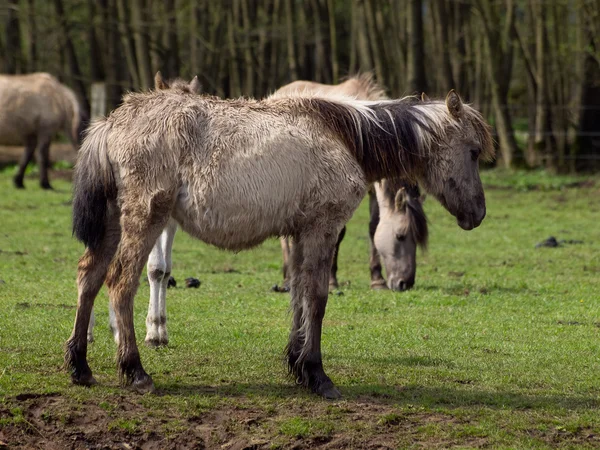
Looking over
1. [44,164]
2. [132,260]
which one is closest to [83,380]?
[132,260]

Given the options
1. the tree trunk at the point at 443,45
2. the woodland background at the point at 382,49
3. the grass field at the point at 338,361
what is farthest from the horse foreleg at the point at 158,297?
the tree trunk at the point at 443,45

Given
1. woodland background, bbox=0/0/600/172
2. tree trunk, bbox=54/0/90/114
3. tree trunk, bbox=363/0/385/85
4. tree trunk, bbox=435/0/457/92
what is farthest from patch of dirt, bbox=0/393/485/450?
tree trunk, bbox=54/0/90/114

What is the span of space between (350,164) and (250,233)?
0.88 metres

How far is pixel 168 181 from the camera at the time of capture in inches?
→ 249

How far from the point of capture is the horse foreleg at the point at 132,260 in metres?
6.29

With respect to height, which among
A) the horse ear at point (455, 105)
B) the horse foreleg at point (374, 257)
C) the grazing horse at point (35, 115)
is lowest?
the horse foreleg at point (374, 257)

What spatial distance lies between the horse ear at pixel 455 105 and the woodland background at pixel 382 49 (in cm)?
1338

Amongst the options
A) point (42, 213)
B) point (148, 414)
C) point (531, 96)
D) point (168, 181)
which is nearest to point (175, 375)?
point (148, 414)

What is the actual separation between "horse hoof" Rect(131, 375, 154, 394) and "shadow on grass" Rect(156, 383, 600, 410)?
0.25ft

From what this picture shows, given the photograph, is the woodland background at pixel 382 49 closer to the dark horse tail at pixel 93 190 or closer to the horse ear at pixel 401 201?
the horse ear at pixel 401 201

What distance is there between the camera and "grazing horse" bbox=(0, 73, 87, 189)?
20859 millimetres

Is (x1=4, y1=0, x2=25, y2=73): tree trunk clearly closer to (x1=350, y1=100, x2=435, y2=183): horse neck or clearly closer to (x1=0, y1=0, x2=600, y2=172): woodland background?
(x1=0, y1=0, x2=600, y2=172): woodland background

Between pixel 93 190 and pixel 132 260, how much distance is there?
0.56 m

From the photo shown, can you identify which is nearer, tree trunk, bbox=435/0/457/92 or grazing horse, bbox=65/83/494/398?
grazing horse, bbox=65/83/494/398
